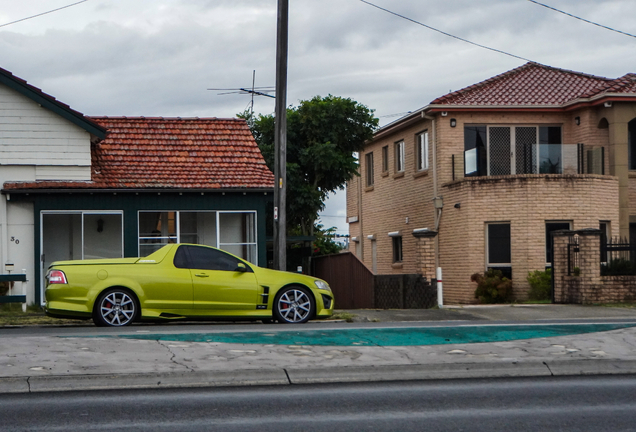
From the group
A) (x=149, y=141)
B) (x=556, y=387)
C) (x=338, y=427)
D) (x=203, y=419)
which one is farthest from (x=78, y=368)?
(x=149, y=141)

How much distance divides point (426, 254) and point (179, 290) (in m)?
8.63

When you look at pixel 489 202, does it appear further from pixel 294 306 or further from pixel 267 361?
pixel 267 361

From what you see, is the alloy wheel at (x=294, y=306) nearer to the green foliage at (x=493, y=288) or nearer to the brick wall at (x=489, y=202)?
the brick wall at (x=489, y=202)

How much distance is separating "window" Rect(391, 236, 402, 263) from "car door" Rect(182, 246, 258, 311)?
52.6 ft

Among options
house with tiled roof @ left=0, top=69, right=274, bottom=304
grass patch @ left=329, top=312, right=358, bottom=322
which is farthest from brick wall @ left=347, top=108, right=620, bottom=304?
grass patch @ left=329, top=312, right=358, bottom=322

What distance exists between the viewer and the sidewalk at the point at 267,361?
844 centimetres

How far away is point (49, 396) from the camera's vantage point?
7.84 m

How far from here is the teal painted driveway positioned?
10742 millimetres

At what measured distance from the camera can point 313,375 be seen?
8.77 m

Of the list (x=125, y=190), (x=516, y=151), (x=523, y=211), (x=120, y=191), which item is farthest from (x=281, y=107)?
(x=516, y=151)

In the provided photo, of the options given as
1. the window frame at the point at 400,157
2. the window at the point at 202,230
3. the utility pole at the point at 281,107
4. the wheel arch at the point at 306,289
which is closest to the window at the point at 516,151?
the window frame at the point at 400,157

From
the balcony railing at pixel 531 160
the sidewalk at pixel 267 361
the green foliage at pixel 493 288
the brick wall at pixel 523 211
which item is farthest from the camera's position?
the balcony railing at pixel 531 160

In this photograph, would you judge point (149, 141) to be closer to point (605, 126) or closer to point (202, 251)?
point (202, 251)

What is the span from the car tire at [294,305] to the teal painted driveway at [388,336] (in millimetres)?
1960
